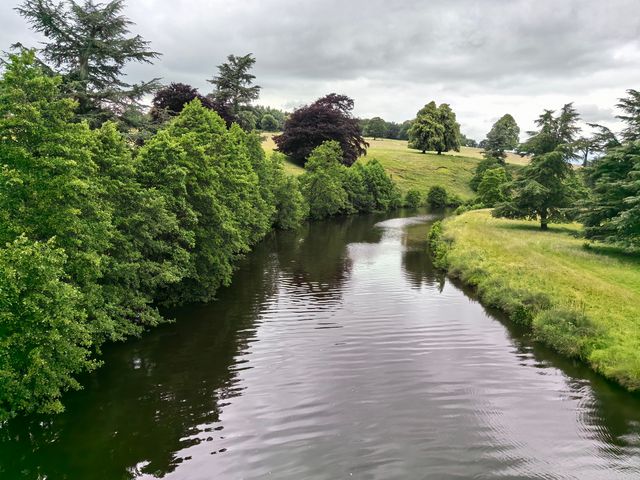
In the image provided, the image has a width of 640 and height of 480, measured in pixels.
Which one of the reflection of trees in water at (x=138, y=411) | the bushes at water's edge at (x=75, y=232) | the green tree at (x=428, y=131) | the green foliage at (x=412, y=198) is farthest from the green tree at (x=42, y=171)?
the green tree at (x=428, y=131)

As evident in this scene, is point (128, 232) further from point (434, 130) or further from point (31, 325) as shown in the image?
point (434, 130)

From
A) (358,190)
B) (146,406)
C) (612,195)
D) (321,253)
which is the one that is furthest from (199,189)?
(358,190)

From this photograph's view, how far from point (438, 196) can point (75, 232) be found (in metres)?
99.1

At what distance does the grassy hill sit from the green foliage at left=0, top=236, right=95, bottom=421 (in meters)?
92.8

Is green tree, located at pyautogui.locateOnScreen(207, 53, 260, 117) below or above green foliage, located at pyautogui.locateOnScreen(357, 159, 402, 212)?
above

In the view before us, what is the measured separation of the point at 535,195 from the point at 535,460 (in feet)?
135

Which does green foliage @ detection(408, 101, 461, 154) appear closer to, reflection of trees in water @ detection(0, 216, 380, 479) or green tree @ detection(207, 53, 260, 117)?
Result: green tree @ detection(207, 53, 260, 117)

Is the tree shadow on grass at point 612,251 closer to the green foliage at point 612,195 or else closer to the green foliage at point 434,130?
the green foliage at point 612,195

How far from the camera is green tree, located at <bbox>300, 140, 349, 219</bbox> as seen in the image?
73.3m

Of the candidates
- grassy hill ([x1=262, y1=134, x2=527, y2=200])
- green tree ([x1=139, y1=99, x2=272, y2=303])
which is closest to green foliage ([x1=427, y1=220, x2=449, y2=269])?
green tree ([x1=139, y1=99, x2=272, y2=303])

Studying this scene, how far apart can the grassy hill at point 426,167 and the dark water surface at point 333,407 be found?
8525 cm

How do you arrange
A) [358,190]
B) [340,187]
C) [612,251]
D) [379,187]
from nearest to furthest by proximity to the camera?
[612,251], [340,187], [358,190], [379,187]

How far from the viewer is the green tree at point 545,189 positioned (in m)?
48.5

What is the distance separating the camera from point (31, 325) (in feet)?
43.3
